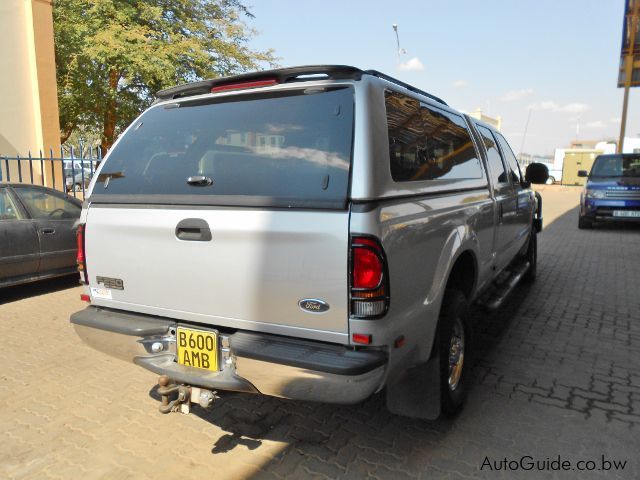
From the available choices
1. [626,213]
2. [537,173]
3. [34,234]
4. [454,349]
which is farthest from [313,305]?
[626,213]

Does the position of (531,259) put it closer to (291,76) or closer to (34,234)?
(291,76)

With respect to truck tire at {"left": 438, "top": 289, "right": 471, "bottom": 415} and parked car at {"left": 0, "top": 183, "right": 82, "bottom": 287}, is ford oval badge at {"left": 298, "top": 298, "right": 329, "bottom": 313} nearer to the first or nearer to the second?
truck tire at {"left": 438, "top": 289, "right": 471, "bottom": 415}

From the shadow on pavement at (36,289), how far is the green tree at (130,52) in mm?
7662

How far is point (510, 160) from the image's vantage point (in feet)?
17.4

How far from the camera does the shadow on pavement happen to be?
6043 millimetres

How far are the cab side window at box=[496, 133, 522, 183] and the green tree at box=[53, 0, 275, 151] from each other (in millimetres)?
10209

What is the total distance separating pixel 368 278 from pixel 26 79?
1192 centimetres

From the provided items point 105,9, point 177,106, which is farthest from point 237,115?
point 105,9

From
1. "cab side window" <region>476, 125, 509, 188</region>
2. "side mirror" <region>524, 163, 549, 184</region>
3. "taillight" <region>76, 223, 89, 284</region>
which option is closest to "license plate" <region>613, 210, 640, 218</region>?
"side mirror" <region>524, 163, 549, 184</region>

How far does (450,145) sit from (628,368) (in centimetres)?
235

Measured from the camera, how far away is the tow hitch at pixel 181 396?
2.47 m

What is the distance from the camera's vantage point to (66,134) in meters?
17.1

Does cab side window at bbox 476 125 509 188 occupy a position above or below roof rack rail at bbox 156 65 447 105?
below

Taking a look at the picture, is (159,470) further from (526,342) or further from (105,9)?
(105,9)
